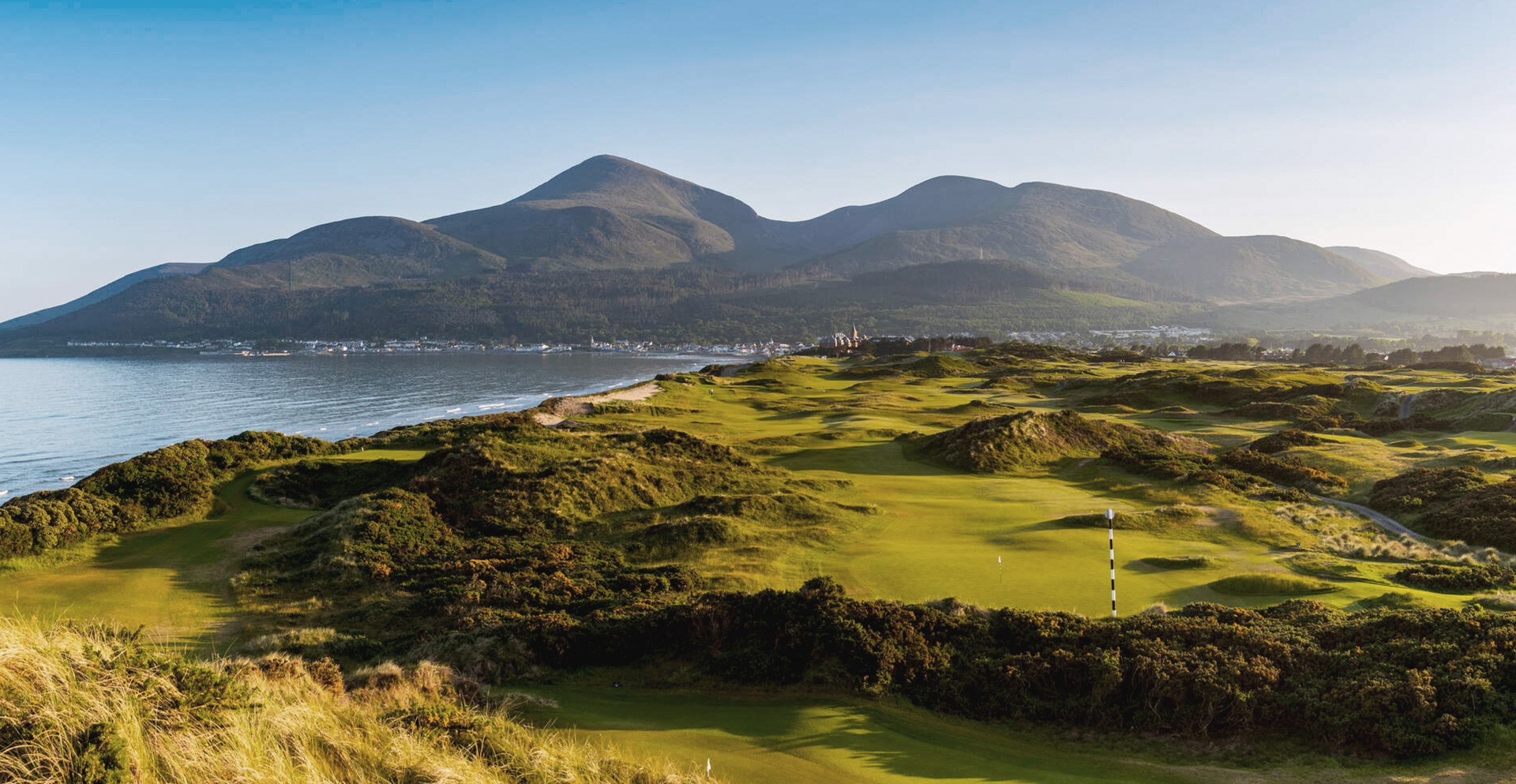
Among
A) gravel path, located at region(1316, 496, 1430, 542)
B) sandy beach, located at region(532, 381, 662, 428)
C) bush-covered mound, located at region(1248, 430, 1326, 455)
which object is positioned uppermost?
sandy beach, located at region(532, 381, 662, 428)

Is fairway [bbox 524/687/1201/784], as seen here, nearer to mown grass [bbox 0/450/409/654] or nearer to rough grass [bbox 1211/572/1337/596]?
mown grass [bbox 0/450/409/654]

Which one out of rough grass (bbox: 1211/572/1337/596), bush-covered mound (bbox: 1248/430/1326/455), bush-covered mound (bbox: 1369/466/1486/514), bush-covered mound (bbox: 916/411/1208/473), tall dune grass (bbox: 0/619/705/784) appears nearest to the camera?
tall dune grass (bbox: 0/619/705/784)

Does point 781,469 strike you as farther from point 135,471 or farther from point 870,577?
point 135,471

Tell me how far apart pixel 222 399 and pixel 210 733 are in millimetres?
115068

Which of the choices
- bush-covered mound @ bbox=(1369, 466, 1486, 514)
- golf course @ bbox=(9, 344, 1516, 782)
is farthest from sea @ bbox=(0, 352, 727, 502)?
bush-covered mound @ bbox=(1369, 466, 1486, 514)

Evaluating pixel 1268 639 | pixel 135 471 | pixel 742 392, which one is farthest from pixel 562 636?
pixel 742 392

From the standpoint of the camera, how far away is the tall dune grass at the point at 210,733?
19.0 ft

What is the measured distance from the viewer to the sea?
6838cm

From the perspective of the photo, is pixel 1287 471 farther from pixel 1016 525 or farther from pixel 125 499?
pixel 125 499

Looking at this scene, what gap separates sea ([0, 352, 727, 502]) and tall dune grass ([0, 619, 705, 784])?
56.5m

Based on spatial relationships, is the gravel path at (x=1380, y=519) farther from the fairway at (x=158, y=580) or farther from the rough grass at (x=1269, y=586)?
the fairway at (x=158, y=580)

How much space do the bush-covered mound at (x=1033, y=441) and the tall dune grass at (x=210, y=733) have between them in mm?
31192

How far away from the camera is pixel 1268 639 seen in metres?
12.8

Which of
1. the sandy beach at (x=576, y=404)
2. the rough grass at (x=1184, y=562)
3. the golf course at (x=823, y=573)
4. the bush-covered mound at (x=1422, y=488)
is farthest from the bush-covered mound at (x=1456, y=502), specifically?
the sandy beach at (x=576, y=404)
